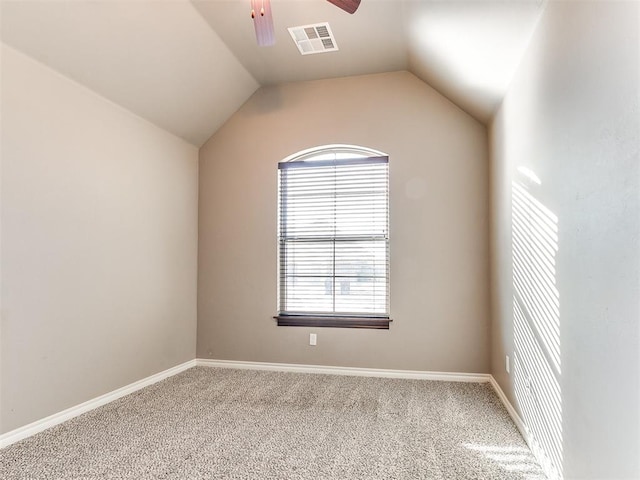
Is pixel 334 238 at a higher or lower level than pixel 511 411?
higher

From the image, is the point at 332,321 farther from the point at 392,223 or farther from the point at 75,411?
the point at 75,411

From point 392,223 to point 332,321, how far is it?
1.11m

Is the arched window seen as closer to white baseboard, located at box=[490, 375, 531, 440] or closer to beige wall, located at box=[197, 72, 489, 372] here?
beige wall, located at box=[197, 72, 489, 372]

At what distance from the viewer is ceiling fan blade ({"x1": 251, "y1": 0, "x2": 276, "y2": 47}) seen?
6.68ft

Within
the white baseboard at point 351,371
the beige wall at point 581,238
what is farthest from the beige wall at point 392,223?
the beige wall at point 581,238

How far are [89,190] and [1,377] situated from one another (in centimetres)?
133

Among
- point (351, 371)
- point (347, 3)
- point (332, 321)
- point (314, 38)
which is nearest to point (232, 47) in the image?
point (314, 38)

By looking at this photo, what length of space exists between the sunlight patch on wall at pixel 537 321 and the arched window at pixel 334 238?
1.41 meters

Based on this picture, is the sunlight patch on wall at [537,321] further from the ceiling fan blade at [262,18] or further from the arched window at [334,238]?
the ceiling fan blade at [262,18]

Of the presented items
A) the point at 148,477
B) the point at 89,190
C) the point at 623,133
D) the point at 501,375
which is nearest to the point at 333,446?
the point at 148,477

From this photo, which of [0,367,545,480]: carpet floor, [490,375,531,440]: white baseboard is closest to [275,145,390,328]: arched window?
[0,367,545,480]: carpet floor

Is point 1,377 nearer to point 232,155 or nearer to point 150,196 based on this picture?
point 150,196

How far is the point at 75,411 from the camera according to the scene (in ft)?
9.15

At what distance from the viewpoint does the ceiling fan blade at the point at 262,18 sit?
204 cm
